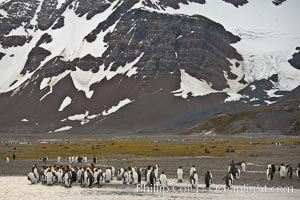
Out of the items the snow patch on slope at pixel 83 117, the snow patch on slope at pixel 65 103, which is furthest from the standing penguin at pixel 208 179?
the snow patch on slope at pixel 65 103

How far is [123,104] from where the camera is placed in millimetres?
181250

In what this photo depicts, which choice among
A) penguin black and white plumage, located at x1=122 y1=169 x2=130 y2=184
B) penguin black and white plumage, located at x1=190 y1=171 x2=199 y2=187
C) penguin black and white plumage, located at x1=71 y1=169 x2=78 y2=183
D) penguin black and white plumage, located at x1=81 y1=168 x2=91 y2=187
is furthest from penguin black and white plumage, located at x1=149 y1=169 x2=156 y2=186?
penguin black and white plumage, located at x1=71 y1=169 x2=78 y2=183

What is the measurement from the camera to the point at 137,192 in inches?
1244

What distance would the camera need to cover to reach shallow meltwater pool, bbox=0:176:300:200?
29.3 meters

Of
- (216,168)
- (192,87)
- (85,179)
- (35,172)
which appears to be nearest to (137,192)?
(85,179)

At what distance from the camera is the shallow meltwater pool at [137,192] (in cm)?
2934

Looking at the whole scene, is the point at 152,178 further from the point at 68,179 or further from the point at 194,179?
the point at 68,179

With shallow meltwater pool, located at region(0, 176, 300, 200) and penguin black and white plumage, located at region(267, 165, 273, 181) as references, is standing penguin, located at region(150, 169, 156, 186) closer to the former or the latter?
shallow meltwater pool, located at region(0, 176, 300, 200)

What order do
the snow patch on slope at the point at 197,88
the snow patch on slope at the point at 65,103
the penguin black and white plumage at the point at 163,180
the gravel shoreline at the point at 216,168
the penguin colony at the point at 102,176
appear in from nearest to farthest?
the penguin black and white plumage at the point at 163,180 < the penguin colony at the point at 102,176 < the gravel shoreline at the point at 216,168 < the snow patch on slope at the point at 197,88 < the snow patch on slope at the point at 65,103

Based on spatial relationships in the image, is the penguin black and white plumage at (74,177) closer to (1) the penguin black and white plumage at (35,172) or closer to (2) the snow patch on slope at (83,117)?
(1) the penguin black and white plumage at (35,172)

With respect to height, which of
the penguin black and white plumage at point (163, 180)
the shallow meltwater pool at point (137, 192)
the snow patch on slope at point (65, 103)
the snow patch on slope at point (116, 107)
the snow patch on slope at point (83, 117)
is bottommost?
the shallow meltwater pool at point (137, 192)

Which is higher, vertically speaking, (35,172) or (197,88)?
(197,88)

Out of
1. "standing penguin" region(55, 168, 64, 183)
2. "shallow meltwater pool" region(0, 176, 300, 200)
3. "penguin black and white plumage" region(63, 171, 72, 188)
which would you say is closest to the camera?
"shallow meltwater pool" region(0, 176, 300, 200)

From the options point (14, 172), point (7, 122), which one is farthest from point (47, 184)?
point (7, 122)
